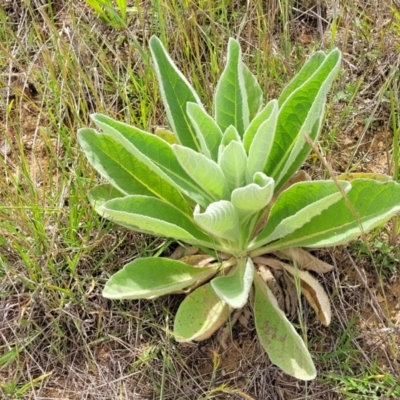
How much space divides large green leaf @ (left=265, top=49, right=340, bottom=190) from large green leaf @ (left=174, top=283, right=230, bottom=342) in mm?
363

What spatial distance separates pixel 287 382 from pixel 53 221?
868 millimetres

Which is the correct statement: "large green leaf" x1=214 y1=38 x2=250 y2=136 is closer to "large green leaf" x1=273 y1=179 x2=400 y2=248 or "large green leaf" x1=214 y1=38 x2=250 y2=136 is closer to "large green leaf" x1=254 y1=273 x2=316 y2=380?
"large green leaf" x1=273 y1=179 x2=400 y2=248

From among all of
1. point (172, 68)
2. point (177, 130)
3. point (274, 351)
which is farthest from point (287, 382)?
point (172, 68)

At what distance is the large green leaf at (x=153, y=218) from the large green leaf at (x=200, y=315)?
15 centimetres

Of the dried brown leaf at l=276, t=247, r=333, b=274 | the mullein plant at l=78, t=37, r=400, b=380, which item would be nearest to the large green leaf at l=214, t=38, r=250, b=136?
the mullein plant at l=78, t=37, r=400, b=380

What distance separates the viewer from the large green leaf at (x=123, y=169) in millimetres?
1711

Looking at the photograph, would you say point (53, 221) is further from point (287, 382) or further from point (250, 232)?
point (287, 382)

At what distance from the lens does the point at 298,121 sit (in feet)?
5.37

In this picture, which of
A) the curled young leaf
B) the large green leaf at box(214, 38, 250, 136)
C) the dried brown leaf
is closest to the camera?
the curled young leaf

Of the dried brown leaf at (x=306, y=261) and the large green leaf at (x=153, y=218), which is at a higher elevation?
the large green leaf at (x=153, y=218)

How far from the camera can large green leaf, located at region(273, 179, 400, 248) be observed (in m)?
1.51

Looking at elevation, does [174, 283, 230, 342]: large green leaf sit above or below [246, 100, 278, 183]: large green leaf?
below

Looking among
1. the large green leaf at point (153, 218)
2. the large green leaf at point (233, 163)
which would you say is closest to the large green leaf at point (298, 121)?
the large green leaf at point (233, 163)

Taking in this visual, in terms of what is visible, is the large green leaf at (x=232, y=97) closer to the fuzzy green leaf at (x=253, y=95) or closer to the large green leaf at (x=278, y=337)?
the fuzzy green leaf at (x=253, y=95)
